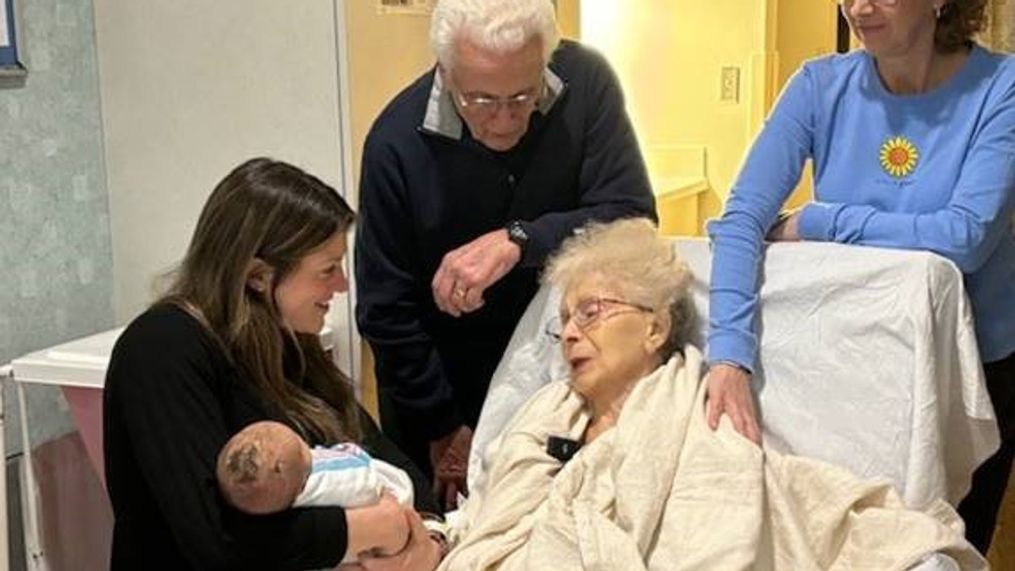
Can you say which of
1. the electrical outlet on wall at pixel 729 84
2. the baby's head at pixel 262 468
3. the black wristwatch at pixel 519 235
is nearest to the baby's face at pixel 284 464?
the baby's head at pixel 262 468

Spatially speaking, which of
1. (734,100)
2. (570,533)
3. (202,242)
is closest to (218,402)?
(202,242)

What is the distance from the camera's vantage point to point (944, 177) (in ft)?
5.59

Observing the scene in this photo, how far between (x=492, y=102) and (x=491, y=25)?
0.39 ft

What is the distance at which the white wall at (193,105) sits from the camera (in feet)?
7.85

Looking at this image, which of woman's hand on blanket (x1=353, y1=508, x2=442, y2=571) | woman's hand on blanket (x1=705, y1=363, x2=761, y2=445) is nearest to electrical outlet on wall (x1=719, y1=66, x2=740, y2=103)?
woman's hand on blanket (x1=705, y1=363, x2=761, y2=445)

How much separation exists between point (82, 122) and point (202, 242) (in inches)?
41.0

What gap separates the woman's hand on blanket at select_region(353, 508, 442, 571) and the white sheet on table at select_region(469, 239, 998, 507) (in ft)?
1.69

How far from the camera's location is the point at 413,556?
5.48 ft

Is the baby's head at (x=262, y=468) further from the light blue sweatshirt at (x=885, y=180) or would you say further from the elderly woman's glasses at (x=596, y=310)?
the light blue sweatshirt at (x=885, y=180)

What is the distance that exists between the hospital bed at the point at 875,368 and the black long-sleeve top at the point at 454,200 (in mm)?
338

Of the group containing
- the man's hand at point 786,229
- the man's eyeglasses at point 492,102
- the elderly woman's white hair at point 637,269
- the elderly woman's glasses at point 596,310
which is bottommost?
the elderly woman's glasses at point 596,310

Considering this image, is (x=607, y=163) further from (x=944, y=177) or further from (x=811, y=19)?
(x=811, y=19)

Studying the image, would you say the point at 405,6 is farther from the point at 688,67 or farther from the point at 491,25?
the point at 688,67

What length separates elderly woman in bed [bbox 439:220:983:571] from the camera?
60.2 inches
